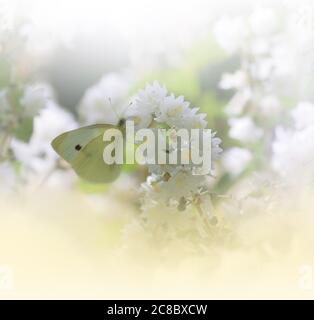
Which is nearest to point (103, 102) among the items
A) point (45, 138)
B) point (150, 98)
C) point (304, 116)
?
point (45, 138)

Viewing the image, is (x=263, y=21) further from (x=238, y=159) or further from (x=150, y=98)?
(x=150, y=98)

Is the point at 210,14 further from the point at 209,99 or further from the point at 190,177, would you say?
the point at 190,177

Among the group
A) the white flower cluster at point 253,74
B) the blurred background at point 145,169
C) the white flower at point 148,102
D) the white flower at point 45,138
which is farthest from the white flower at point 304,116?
the white flower at point 45,138

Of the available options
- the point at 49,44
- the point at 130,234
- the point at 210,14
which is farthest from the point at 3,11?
the point at 210,14

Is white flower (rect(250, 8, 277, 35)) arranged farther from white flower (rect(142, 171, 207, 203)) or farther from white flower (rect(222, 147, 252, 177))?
white flower (rect(142, 171, 207, 203))

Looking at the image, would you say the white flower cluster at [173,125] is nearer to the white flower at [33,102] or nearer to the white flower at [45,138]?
the white flower at [33,102]

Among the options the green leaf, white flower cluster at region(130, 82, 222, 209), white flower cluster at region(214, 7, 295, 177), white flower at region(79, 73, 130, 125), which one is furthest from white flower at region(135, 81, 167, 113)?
white flower at region(79, 73, 130, 125)
